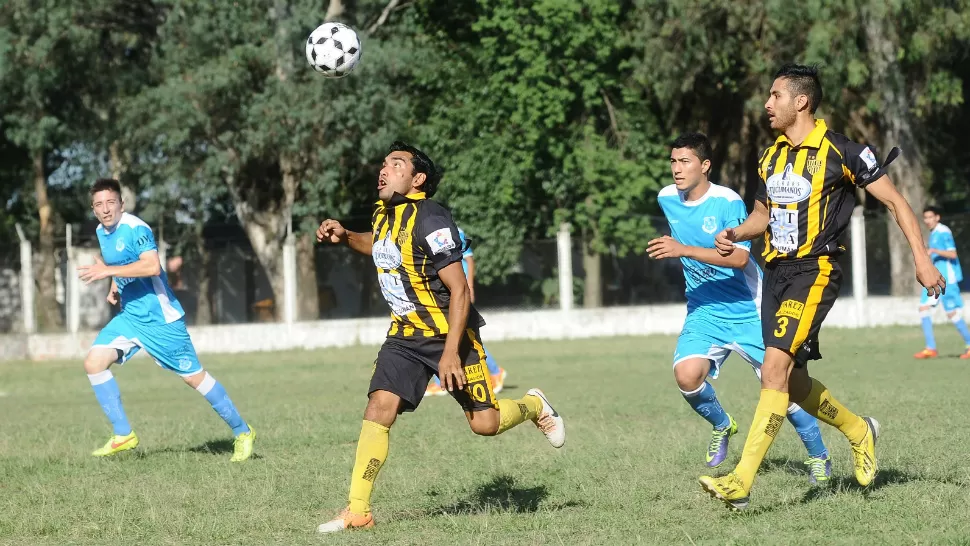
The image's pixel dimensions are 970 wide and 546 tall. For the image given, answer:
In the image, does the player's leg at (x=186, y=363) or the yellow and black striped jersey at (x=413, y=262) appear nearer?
the yellow and black striped jersey at (x=413, y=262)

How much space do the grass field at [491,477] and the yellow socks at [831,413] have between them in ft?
1.12

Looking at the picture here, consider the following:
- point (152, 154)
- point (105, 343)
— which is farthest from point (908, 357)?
point (152, 154)

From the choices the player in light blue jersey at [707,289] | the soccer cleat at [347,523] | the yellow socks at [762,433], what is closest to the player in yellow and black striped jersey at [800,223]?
the yellow socks at [762,433]

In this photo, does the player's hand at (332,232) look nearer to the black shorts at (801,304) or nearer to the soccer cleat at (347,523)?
the soccer cleat at (347,523)

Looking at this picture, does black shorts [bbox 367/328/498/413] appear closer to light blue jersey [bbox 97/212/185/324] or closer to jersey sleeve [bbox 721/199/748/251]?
jersey sleeve [bbox 721/199/748/251]

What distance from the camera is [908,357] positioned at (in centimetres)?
1797

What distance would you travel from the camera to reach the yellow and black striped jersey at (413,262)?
679cm

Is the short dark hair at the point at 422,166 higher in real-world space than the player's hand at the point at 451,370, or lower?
higher

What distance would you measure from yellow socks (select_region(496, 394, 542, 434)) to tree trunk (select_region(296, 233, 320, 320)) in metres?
19.7

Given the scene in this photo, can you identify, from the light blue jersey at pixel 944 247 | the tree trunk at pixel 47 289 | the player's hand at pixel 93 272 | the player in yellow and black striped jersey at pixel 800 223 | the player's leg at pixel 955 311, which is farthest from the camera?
the tree trunk at pixel 47 289

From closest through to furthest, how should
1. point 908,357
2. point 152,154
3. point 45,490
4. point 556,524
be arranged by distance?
point 556,524
point 45,490
point 908,357
point 152,154

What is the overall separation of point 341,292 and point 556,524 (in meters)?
20.5

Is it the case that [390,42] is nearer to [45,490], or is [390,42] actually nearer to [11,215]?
[11,215]

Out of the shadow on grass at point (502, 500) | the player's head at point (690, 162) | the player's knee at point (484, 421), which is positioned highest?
the player's head at point (690, 162)
